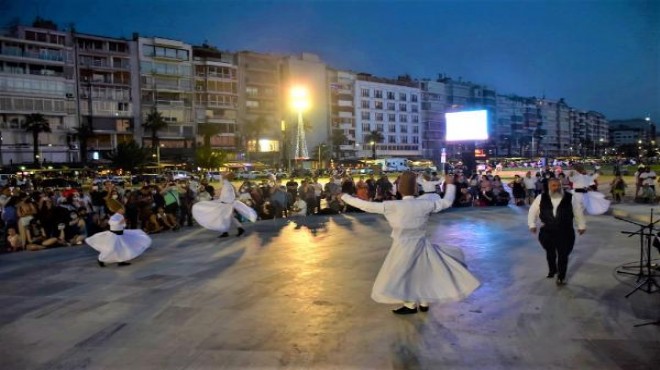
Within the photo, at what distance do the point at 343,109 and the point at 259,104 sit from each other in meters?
21.7

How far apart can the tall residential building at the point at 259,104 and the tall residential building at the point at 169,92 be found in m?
9.42

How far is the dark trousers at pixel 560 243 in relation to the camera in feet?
26.8

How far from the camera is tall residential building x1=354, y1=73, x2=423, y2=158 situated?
110m

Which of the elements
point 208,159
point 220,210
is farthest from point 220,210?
point 208,159

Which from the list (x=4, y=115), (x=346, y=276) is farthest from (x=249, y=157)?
(x=346, y=276)

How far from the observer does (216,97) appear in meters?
83.7

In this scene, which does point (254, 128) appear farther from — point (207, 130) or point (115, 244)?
point (115, 244)

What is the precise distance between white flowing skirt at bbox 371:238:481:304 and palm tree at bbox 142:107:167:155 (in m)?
71.4

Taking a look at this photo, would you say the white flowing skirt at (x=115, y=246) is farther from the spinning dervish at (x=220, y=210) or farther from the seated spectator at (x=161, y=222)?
the seated spectator at (x=161, y=222)

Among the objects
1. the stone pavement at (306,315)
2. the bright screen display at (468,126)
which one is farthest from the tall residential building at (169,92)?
the stone pavement at (306,315)

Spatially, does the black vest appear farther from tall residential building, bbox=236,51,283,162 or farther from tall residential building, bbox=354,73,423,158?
tall residential building, bbox=354,73,423,158

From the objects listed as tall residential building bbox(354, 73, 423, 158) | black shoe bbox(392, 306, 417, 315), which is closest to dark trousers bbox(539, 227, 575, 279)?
black shoe bbox(392, 306, 417, 315)

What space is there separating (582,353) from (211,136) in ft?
266

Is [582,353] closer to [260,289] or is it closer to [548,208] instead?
[548,208]
